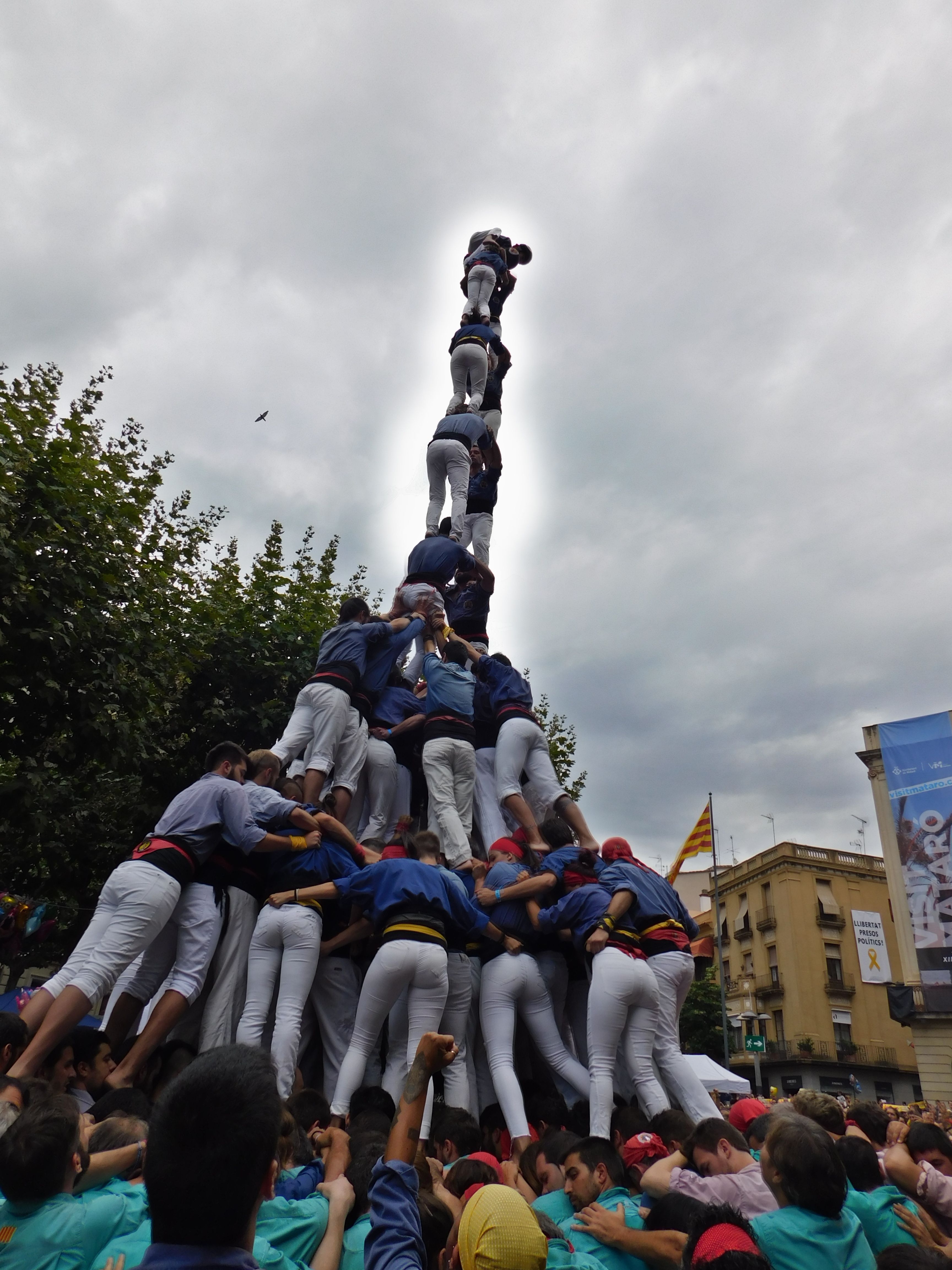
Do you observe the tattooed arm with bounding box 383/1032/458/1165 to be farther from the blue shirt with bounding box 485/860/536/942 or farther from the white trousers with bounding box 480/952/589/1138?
the blue shirt with bounding box 485/860/536/942

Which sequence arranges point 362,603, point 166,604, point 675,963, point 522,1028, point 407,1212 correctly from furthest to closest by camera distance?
point 166,604
point 362,603
point 522,1028
point 675,963
point 407,1212

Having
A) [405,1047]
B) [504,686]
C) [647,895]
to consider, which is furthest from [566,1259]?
[504,686]

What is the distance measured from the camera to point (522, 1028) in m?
7.48

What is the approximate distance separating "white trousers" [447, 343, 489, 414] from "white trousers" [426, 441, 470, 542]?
5.73 ft

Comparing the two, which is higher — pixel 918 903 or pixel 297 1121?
pixel 918 903

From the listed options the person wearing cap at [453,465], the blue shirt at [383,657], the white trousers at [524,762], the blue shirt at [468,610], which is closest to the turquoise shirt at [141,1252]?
the white trousers at [524,762]

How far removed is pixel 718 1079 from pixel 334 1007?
9799 mm

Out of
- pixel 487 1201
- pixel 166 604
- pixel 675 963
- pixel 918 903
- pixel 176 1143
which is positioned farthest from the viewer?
pixel 918 903

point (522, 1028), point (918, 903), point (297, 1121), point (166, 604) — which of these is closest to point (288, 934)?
point (297, 1121)

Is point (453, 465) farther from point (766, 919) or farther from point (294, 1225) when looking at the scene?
point (766, 919)

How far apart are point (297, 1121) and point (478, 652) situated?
273 inches

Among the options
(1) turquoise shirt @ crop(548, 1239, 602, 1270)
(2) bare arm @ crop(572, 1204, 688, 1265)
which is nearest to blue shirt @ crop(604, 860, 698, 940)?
(2) bare arm @ crop(572, 1204, 688, 1265)

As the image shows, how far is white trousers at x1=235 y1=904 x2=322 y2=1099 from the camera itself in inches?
230

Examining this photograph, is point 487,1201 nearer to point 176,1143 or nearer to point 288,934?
point 176,1143
